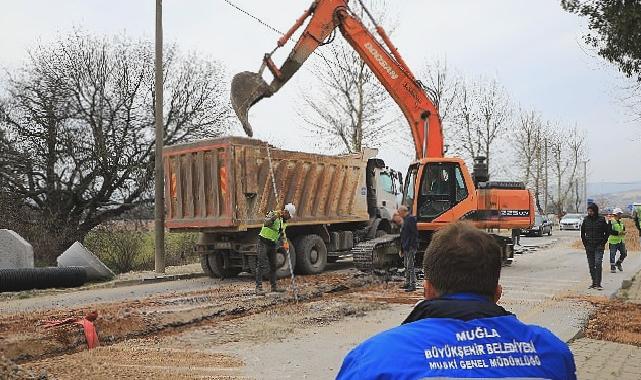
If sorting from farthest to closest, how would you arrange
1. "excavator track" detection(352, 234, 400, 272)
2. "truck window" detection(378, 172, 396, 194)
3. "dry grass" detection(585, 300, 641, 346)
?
"truck window" detection(378, 172, 396, 194) → "excavator track" detection(352, 234, 400, 272) → "dry grass" detection(585, 300, 641, 346)

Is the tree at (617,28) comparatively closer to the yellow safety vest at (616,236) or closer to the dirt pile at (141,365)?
the dirt pile at (141,365)

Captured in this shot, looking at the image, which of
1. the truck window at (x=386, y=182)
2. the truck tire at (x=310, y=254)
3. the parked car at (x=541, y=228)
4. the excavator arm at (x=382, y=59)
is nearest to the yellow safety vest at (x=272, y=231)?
the truck tire at (x=310, y=254)

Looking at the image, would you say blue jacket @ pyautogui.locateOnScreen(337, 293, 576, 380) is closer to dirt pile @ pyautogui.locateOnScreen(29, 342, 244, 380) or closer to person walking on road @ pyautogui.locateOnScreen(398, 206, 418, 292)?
dirt pile @ pyautogui.locateOnScreen(29, 342, 244, 380)

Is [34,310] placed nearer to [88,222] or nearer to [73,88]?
[88,222]

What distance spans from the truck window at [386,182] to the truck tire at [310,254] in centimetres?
360

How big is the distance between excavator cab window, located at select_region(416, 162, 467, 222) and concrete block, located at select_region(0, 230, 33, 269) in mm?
9114

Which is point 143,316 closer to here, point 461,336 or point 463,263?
point 463,263

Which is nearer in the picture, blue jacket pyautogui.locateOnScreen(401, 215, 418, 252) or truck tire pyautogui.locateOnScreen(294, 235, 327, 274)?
blue jacket pyautogui.locateOnScreen(401, 215, 418, 252)

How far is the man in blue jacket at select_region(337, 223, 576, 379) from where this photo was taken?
1.97 metres

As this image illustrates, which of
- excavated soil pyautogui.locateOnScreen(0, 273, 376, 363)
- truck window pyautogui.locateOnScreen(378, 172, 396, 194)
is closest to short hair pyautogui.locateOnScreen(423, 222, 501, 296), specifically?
excavated soil pyautogui.locateOnScreen(0, 273, 376, 363)

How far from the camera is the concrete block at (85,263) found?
16188 millimetres

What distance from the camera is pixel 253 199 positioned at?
49.2ft

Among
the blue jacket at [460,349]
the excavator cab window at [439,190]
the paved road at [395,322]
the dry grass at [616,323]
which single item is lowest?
the dry grass at [616,323]

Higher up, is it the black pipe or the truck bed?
the truck bed
